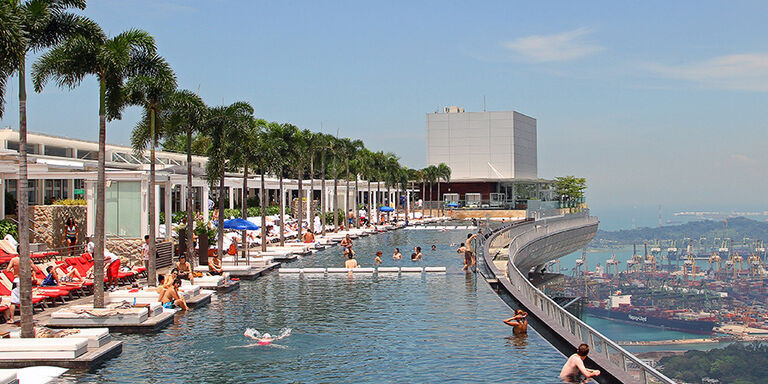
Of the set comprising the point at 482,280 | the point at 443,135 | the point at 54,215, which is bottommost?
the point at 482,280

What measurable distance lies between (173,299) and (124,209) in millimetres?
11165

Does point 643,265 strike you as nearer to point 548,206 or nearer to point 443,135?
point 443,135

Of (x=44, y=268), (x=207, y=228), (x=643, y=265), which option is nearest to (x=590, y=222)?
(x=207, y=228)

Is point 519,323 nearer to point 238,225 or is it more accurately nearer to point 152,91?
point 152,91

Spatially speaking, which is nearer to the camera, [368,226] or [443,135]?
[368,226]

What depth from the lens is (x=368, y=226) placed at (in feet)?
242

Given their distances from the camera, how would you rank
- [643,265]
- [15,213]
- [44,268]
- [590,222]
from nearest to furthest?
[44,268], [15,213], [590,222], [643,265]

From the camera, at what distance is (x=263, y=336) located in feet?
60.4

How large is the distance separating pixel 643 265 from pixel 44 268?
598 feet

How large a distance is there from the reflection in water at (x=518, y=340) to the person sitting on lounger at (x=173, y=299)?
31.4 ft

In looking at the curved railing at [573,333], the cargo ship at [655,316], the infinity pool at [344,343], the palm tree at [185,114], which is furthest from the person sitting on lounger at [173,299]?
the cargo ship at [655,316]

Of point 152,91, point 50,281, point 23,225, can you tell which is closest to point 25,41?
point 23,225

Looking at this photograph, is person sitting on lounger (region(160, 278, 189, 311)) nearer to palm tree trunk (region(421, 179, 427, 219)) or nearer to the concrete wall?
palm tree trunk (region(421, 179, 427, 219))

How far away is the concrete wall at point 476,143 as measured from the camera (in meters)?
146
